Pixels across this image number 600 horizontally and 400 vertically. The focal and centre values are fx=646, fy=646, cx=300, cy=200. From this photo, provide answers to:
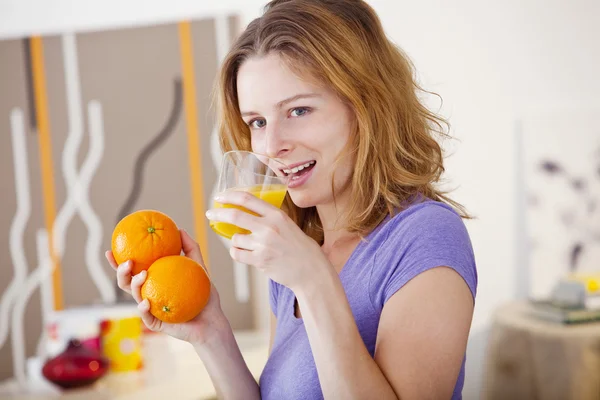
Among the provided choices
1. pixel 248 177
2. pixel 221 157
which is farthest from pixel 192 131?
pixel 248 177

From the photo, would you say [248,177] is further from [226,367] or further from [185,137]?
[185,137]

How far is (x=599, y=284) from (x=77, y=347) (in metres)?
2.65

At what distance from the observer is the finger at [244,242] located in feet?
3.28

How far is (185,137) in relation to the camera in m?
3.79

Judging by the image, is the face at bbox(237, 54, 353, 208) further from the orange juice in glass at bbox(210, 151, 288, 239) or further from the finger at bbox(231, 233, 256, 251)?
the finger at bbox(231, 233, 256, 251)

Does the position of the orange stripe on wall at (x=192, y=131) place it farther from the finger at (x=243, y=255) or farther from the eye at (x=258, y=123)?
the finger at (x=243, y=255)

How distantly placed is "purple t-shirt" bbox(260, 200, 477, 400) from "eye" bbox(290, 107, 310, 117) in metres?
0.27

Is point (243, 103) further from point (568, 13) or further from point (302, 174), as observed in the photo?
point (568, 13)

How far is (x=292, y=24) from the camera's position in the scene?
4.37 feet

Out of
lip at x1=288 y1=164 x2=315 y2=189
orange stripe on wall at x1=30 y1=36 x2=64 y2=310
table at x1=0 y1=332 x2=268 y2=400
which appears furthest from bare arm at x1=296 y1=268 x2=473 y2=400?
orange stripe on wall at x1=30 y1=36 x2=64 y2=310

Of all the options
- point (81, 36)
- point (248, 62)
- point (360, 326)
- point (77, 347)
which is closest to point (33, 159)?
point (81, 36)

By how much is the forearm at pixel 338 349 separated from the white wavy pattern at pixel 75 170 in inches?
120

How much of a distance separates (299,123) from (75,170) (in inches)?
111

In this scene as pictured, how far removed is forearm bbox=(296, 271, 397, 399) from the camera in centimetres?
101
